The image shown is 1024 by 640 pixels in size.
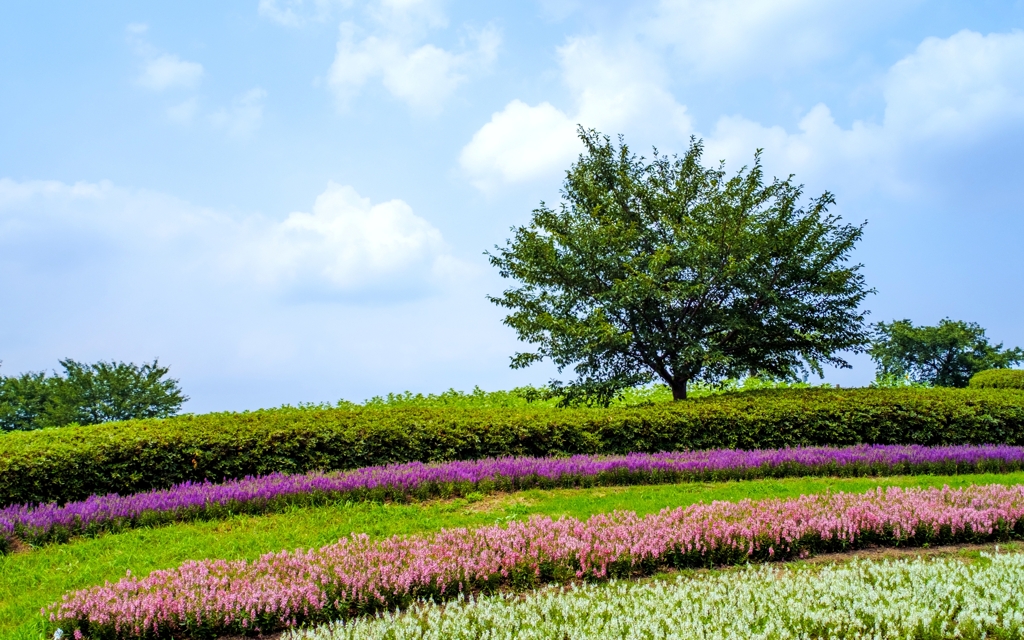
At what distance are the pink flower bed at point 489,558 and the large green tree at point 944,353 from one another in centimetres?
2033

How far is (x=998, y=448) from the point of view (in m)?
13.0

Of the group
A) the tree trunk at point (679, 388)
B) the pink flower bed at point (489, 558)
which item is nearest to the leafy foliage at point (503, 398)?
the tree trunk at point (679, 388)

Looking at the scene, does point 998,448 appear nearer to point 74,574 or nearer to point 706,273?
point 706,273

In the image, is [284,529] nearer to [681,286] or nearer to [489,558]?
[489,558]

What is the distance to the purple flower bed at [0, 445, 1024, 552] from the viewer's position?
884cm

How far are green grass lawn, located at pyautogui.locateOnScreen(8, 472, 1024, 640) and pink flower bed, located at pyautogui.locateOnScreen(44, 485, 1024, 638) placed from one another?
740mm

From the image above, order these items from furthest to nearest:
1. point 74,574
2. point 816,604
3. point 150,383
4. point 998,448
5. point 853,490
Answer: point 150,383 < point 998,448 < point 853,490 < point 74,574 < point 816,604

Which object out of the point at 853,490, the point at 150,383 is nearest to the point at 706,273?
the point at 853,490

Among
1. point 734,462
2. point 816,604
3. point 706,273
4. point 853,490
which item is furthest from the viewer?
point 706,273

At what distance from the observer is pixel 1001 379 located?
2095cm

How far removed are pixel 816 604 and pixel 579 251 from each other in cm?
1215

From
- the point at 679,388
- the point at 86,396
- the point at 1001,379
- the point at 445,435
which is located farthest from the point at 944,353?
the point at 86,396

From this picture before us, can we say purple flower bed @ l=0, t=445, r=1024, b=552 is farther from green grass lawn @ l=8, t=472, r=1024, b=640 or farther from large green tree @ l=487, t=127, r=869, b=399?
large green tree @ l=487, t=127, r=869, b=399

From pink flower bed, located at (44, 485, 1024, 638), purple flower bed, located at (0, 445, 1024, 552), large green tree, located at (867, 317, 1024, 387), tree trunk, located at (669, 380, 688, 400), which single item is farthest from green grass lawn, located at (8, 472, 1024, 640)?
large green tree, located at (867, 317, 1024, 387)
